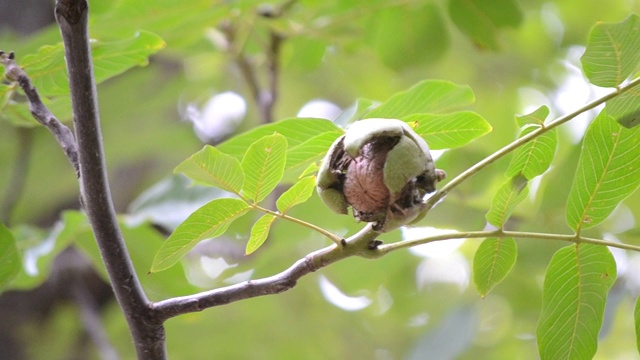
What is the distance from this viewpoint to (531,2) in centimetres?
150

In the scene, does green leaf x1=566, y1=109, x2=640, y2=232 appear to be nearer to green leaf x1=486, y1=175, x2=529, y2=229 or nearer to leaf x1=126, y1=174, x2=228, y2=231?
green leaf x1=486, y1=175, x2=529, y2=229

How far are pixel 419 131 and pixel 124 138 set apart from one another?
4.41ft

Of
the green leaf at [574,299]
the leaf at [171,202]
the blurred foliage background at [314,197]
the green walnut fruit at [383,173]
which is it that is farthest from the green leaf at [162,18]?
the green leaf at [574,299]

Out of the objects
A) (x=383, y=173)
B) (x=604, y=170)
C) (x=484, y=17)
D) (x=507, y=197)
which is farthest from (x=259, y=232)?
(x=484, y=17)

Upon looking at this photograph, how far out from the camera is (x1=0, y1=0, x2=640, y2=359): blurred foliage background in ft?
3.97

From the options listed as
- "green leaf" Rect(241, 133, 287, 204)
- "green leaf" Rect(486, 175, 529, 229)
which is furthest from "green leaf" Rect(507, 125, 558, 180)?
"green leaf" Rect(241, 133, 287, 204)

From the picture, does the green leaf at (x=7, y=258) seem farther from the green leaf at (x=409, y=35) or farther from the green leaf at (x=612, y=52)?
the green leaf at (x=409, y=35)

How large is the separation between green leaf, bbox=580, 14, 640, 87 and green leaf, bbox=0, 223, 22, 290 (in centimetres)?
66

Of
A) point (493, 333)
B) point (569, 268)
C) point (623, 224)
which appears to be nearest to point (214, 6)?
point (569, 268)

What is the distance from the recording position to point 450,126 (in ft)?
2.47

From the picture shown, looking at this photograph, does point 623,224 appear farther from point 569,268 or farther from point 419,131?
point 419,131

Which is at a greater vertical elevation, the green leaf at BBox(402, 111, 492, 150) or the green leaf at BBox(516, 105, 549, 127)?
the green leaf at BBox(516, 105, 549, 127)

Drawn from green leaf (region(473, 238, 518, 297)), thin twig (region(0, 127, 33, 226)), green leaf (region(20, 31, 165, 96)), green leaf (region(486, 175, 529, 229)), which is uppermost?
green leaf (region(20, 31, 165, 96))

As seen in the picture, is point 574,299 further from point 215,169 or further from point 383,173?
point 215,169
